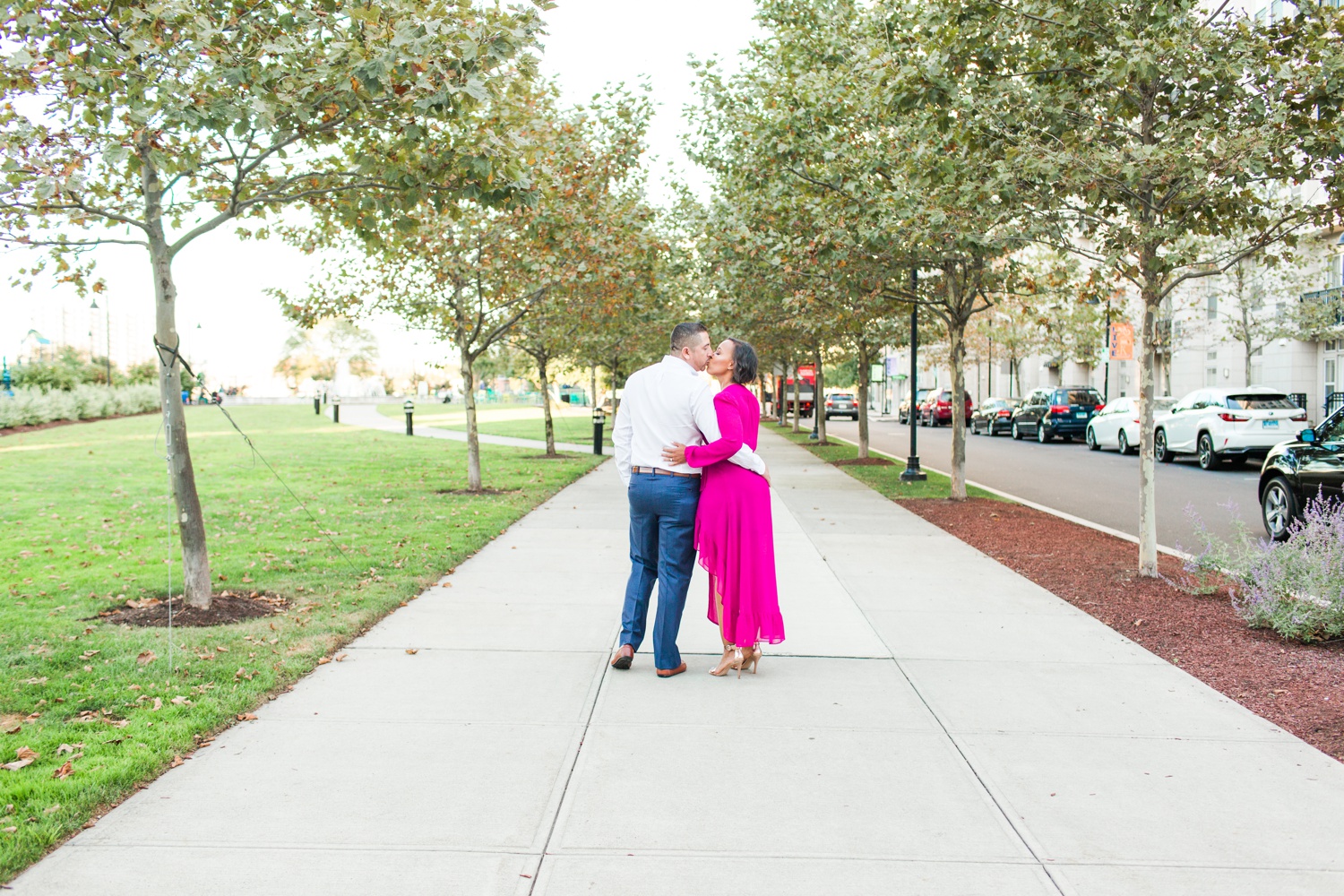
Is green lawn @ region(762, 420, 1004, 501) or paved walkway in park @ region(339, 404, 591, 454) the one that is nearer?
green lawn @ region(762, 420, 1004, 501)

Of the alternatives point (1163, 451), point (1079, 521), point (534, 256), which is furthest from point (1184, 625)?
point (1163, 451)

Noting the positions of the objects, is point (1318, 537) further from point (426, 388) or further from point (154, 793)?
point (426, 388)

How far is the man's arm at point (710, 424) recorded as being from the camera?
5594mm

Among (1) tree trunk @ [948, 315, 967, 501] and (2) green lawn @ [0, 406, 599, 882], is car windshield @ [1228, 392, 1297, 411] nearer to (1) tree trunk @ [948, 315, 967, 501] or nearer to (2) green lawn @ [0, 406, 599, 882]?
(1) tree trunk @ [948, 315, 967, 501]

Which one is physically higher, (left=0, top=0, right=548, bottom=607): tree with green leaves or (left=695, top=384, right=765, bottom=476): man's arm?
(left=0, top=0, right=548, bottom=607): tree with green leaves

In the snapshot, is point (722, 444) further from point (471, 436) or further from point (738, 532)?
point (471, 436)

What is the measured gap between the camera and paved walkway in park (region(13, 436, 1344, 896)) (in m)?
3.55

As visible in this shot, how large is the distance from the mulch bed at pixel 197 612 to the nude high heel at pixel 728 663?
3346 millimetres

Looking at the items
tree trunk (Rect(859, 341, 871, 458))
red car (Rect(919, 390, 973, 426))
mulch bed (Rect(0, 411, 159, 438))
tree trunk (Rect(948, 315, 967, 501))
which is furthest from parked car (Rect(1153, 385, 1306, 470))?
mulch bed (Rect(0, 411, 159, 438))

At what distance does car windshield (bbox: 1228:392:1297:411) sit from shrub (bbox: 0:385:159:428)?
30556 millimetres

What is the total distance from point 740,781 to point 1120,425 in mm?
25569

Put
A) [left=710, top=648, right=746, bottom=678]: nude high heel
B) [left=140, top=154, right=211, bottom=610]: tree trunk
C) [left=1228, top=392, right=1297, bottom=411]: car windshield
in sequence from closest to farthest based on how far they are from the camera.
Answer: [left=710, top=648, right=746, bottom=678]: nude high heel → [left=140, top=154, right=211, bottom=610]: tree trunk → [left=1228, top=392, right=1297, bottom=411]: car windshield

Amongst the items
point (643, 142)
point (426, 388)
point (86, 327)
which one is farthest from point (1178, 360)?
point (86, 327)

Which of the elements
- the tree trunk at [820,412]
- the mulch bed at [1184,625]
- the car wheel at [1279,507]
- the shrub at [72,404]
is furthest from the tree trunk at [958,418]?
the shrub at [72,404]
